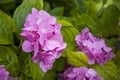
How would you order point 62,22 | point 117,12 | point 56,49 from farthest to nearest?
point 117,12, point 62,22, point 56,49

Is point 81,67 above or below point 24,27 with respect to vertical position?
below

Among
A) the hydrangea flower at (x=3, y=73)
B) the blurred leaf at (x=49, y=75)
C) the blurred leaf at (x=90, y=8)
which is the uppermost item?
the blurred leaf at (x=90, y=8)

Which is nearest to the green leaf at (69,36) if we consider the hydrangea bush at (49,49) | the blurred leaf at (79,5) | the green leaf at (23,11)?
the hydrangea bush at (49,49)

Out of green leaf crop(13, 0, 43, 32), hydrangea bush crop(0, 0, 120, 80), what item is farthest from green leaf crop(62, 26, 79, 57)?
green leaf crop(13, 0, 43, 32)

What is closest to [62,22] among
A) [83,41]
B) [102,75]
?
[83,41]

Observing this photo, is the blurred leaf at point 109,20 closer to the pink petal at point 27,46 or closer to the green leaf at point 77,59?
the green leaf at point 77,59

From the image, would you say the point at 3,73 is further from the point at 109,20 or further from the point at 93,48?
the point at 109,20

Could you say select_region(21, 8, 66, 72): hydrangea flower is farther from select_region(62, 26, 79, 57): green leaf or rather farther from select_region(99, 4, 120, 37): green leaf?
select_region(99, 4, 120, 37): green leaf

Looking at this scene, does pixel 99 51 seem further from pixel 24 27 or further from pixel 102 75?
pixel 24 27
